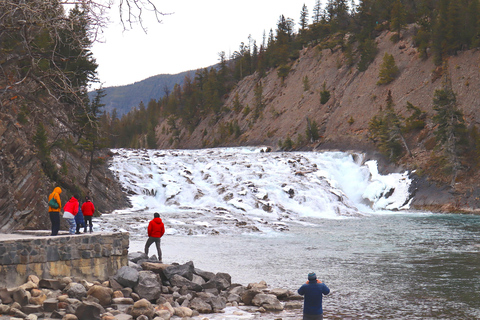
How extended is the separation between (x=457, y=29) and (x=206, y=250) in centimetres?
4459

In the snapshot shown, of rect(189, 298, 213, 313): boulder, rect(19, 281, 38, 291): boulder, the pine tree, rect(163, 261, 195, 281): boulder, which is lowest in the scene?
→ rect(189, 298, 213, 313): boulder

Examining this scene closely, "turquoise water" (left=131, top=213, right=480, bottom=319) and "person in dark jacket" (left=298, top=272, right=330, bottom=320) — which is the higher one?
"person in dark jacket" (left=298, top=272, right=330, bottom=320)

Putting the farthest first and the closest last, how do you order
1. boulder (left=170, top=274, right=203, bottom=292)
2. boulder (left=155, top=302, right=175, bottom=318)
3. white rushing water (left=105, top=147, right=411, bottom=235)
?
white rushing water (left=105, top=147, right=411, bottom=235) < boulder (left=170, top=274, right=203, bottom=292) < boulder (left=155, top=302, right=175, bottom=318)

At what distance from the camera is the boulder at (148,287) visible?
11273mm

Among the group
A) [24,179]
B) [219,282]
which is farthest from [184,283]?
[24,179]

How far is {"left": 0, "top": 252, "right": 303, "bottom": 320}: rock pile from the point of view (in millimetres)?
9398

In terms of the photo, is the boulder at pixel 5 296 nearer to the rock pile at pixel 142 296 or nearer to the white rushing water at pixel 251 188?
the rock pile at pixel 142 296

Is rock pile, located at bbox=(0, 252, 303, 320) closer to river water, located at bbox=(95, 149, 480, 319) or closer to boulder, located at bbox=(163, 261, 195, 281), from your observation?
boulder, located at bbox=(163, 261, 195, 281)

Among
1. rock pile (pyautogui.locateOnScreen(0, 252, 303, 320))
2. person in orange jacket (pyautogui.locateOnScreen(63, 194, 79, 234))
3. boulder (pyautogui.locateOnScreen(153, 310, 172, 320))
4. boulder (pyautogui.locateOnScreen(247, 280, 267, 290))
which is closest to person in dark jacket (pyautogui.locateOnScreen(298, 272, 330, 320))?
rock pile (pyautogui.locateOnScreen(0, 252, 303, 320))

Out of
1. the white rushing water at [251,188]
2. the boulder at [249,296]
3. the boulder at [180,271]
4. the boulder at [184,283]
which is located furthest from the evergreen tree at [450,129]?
the boulder at [184,283]

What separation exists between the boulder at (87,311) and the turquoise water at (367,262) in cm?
534

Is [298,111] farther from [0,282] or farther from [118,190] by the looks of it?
[0,282]

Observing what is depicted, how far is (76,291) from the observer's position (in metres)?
10.3

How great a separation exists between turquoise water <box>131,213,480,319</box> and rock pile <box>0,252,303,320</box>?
1708 millimetres
